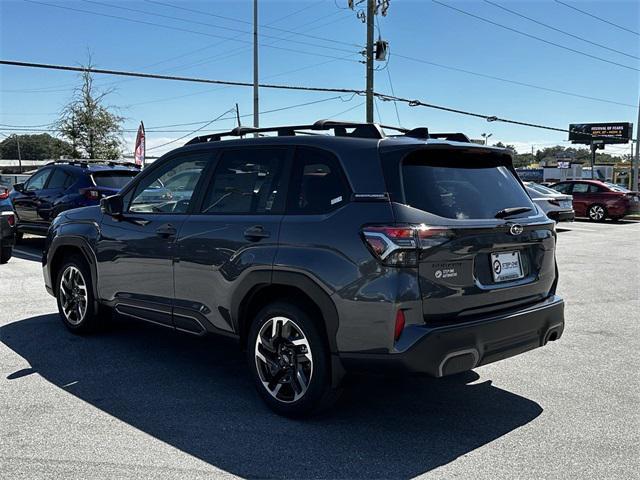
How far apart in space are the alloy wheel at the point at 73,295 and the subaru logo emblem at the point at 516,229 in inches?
155

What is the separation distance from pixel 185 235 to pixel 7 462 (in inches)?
75.2

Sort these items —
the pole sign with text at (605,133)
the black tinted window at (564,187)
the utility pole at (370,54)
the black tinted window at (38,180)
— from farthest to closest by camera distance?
the pole sign with text at (605,133) → the black tinted window at (564,187) → the utility pole at (370,54) → the black tinted window at (38,180)

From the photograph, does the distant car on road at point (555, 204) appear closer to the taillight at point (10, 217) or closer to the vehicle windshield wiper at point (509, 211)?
the taillight at point (10, 217)

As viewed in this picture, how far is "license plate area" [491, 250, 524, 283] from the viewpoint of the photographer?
3854mm

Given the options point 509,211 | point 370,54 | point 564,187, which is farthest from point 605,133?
point 509,211

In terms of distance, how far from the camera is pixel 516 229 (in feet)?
13.0

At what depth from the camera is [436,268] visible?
11.5 feet

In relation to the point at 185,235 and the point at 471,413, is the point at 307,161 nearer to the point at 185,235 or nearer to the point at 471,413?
the point at 185,235

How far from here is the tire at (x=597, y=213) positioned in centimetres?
2278

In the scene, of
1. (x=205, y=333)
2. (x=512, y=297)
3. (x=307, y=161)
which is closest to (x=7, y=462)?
(x=205, y=333)

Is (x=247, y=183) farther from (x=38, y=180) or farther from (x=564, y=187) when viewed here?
(x=564, y=187)

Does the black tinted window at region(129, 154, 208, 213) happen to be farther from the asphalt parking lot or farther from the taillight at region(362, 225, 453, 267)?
the taillight at region(362, 225, 453, 267)

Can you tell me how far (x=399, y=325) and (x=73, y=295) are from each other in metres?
3.81

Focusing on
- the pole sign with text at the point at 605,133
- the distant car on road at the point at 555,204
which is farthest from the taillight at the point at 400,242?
the pole sign with text at the point at 605,133
